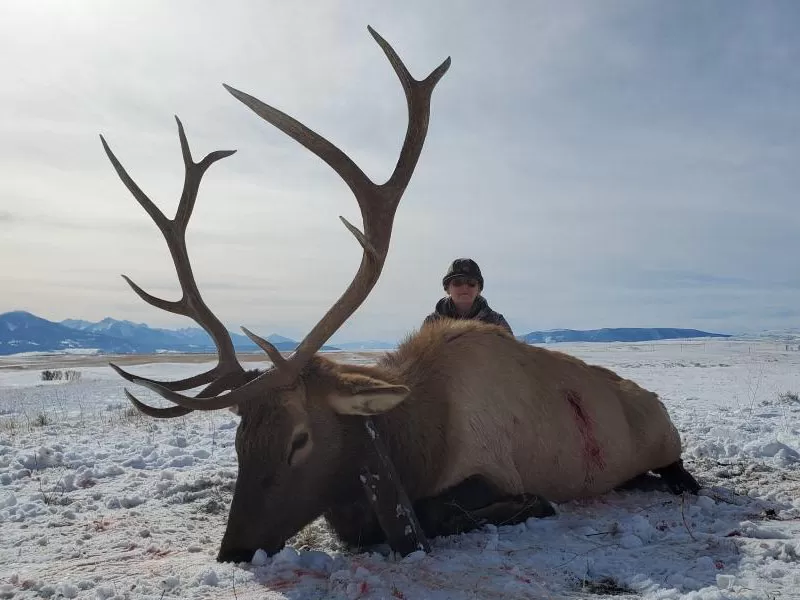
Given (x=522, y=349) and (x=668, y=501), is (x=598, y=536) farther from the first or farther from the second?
(x=522, y=349)

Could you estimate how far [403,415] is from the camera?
4527 millimetres

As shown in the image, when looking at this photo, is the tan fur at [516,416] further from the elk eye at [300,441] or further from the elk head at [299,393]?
the elk eye at [300,441]

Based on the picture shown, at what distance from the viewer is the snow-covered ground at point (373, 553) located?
3090mm

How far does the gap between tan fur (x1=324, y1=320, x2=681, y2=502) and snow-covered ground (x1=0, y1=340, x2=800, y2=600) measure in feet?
1.21

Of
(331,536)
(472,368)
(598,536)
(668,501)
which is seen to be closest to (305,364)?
(331,536)

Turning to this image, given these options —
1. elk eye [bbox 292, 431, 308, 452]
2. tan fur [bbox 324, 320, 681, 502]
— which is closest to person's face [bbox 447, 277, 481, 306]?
tan fur [bbox 324, 320, 681, 502]

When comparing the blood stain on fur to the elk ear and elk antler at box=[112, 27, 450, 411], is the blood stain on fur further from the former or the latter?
elk antler at box=[112, 27, 450, 411]

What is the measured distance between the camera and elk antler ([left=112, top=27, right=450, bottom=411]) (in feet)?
13.3

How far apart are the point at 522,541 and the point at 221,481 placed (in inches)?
128

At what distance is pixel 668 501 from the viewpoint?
Answer: 5086 millimetres

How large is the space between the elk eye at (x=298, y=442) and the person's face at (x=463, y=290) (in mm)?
3887

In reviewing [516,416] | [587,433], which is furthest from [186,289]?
[587,433]

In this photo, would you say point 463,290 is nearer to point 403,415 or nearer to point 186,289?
point 403,415

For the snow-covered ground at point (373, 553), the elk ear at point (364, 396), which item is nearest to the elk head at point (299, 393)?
the elk ear at point (364, 396)
